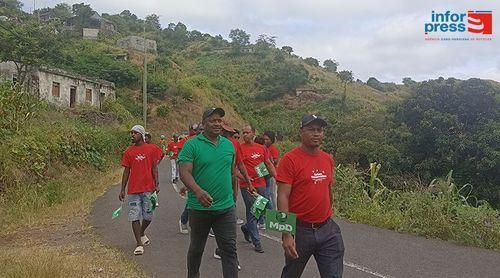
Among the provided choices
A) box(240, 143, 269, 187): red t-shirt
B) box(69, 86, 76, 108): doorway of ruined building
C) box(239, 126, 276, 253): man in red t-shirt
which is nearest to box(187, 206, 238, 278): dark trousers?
box(239, 126, 276, 253): man in red t-shirt

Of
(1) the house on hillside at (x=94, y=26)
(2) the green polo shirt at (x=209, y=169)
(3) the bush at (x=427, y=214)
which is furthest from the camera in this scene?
(1) the house on hillside at (x=94, y=26)

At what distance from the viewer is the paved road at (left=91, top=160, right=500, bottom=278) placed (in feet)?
19.7

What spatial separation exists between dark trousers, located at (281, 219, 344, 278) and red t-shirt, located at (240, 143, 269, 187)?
324 centimetres

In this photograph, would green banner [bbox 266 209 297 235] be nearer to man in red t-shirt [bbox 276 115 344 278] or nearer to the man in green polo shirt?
man in red t-shirt [bbox 276 115 344 278]

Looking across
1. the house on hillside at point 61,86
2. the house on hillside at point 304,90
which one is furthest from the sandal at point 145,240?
the house on hillside at point 304,90

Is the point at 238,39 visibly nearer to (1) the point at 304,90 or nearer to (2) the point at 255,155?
(1) the point at 304,90

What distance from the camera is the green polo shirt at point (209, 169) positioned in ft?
14.8

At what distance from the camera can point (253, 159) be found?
7.19 m

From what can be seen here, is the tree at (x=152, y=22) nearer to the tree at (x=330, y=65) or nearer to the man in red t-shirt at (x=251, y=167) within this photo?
the tree at (x=330, y=65)

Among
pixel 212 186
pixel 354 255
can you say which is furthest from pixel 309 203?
pixel 354 255

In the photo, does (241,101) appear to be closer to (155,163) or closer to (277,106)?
(277,106)

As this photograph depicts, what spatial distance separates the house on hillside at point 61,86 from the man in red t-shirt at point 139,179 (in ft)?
69.2

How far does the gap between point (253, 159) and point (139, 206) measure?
1790 mm

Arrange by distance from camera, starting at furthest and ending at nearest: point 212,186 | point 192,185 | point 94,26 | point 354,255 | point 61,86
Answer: point 94,26 < point 61,86 < point 354,255 < point 212,186 < point 192,185
